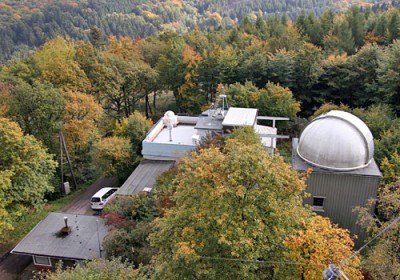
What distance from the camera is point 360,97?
36469 mm

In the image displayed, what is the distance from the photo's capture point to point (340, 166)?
67.8ft

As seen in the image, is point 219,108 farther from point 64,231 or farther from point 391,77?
point 64,231

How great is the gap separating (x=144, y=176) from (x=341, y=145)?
16.0 meters

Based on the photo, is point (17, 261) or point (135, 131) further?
point (135, 131)

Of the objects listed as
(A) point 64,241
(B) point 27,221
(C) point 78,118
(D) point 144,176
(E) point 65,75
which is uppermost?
(E) point 65,75

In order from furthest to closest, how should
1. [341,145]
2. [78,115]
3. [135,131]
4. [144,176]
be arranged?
[135,131] → [78,115] → [144,176] → [341,145]

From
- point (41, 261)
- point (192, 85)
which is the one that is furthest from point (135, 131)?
point (41, 261)

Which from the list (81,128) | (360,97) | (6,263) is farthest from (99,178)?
(360,97)

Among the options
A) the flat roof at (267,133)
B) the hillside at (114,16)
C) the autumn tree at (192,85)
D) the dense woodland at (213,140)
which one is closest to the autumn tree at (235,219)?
the dense woodland at (213,140)

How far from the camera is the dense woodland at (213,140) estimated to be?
12617 mm

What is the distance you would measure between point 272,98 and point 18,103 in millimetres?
23374

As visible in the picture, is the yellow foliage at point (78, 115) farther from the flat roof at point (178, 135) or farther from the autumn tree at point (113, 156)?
the flat roof at point (178, 135)

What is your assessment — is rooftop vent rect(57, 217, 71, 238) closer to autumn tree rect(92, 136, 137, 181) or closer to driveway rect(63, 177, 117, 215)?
driveway rect(63, 177, 117, 215)

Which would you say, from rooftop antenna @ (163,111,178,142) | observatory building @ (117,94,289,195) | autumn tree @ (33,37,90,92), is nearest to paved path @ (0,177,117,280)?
observatory building @ (117,94,289,195)
